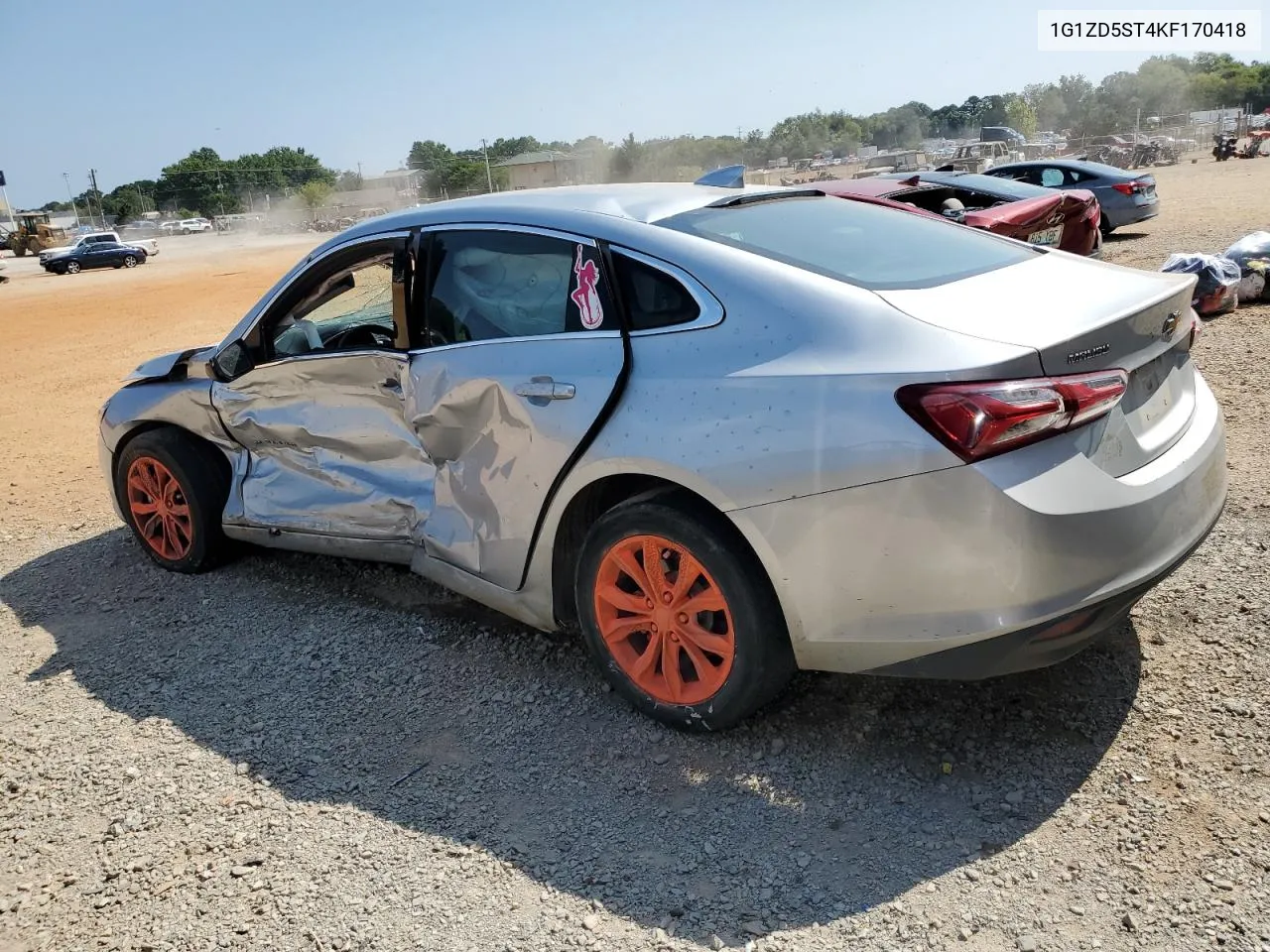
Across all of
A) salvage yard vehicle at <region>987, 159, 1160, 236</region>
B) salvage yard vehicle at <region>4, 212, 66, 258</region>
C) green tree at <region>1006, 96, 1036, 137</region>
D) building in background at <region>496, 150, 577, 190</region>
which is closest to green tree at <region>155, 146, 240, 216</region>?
building in background at <region>496, 150, 577, 190</region>

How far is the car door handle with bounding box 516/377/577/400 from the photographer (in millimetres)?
3090

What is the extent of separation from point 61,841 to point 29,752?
25.7 inches

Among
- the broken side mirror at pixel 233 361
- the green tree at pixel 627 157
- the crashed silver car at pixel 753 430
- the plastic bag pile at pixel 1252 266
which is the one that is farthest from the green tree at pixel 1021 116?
the crashed silver car at pixel 753 430

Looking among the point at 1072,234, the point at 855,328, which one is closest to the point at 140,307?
the point at 1072,234

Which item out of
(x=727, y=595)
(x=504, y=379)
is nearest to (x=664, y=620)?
(x=727, y=595)

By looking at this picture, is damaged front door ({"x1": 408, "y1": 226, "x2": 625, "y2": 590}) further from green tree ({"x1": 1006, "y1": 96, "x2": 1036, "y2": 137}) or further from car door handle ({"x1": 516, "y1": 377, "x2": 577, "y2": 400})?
green tree ({"x1": 1006, "y1": 96, "x2": 1036, "y2": 137})

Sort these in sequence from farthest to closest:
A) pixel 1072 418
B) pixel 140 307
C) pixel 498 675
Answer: pixel 140 307, pixel 498 675, pixel 1072 418

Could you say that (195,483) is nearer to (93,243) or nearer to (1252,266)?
(1252,266)

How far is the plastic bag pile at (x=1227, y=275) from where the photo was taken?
7859mm

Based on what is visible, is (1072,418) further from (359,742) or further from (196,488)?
(196,488)

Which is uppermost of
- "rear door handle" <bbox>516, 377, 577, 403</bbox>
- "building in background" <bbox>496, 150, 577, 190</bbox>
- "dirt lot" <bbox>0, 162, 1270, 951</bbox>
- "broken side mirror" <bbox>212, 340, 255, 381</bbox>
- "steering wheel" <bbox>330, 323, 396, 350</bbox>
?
"building in background" <bbox>496, 150, 577, 190</bbox>

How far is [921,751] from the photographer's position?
9.64 feet

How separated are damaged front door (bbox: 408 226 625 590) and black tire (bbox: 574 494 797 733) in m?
0.30

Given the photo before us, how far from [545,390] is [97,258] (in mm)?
44740
